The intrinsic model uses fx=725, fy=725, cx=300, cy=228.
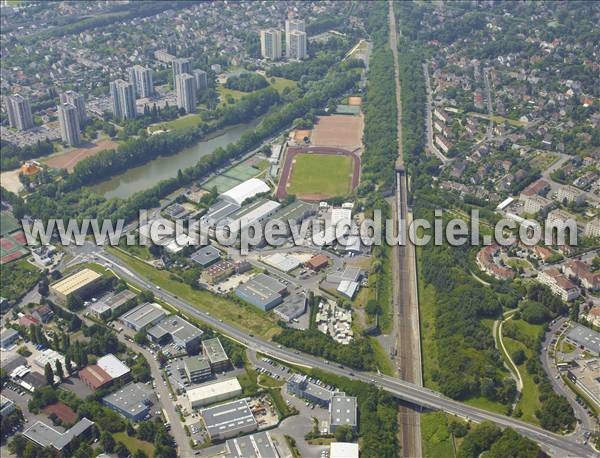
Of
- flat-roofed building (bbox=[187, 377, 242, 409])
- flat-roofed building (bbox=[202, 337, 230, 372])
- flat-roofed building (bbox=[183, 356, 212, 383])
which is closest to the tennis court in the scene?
flat-roofed building (bbox=[202, 337, 230, 372])

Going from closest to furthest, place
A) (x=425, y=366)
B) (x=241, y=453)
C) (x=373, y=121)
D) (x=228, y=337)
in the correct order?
1. (x=241, y=453)
2. (x=425, y=366)
3. (x=228, y=337)
4. (x=373, y=121)

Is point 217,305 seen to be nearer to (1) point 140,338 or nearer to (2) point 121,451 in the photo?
(1) point 140,338

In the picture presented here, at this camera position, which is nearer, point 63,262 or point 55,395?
point 55,395

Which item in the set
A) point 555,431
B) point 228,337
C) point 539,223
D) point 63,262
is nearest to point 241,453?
point 228,337

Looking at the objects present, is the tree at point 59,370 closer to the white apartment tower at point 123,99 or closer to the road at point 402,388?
the road at point 402,388

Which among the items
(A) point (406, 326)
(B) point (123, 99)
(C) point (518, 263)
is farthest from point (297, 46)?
(A) point (406, 326)

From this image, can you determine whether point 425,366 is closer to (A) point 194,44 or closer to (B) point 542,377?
(B) point 542,377
